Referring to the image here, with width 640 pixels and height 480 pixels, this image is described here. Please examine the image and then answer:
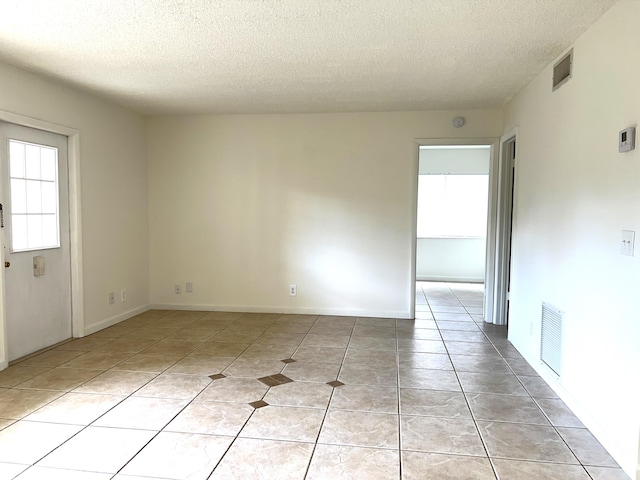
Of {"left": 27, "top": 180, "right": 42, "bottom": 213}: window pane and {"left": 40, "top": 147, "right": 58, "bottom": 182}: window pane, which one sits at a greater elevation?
{"left": 40, "top": 147, "right": 58, "bottom": 182}: window pane

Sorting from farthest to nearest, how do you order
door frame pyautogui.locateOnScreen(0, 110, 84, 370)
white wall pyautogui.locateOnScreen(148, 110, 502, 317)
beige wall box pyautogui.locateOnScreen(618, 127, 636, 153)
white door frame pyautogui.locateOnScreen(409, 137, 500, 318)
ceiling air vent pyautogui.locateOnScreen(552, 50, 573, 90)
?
white wall pyautogui.locateOnScreen(148, 110, 502, 317), white door frame pyautogui.locateOnScreen(409, 137, 500, 318), door frame pyautogui.locateOnScreen(0, 110, 84, 370), ceiling air vent pyautogui.locateOnScreen(552, 50, 573, 90), beige wall box pyautogui.locateOnScreen(618, 127, 636, 153)

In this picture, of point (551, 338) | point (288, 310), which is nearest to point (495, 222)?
point (551, 338)

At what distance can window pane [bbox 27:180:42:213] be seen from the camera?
3.68 meters

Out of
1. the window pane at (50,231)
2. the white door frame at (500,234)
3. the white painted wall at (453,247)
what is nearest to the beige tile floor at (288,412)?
the white door frame at (500,234)

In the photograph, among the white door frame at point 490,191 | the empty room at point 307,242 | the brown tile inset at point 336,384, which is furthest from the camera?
the white door frame at point 490,191

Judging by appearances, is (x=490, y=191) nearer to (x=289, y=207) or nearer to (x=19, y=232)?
Result: (x=289, y=207)

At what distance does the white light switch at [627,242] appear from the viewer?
2131 mm

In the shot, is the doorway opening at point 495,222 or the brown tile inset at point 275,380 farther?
the doorway opening at point 495,222

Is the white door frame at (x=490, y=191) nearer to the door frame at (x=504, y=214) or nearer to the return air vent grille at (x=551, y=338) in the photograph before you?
the door frame at (x=504, y=214)

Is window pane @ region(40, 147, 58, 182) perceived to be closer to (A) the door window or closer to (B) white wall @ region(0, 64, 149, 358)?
(A) the door window

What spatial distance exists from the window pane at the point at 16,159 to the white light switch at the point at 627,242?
4289 mm

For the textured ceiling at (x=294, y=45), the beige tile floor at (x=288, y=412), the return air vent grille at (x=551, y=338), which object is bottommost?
the beige tile floor at (x=288, y=412)

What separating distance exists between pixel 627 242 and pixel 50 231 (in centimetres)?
438

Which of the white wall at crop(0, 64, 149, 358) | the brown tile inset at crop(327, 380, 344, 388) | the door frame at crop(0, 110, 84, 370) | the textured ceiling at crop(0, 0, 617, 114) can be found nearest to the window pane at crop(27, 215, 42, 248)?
the door frame at crop(0, 110, 84, 370)
